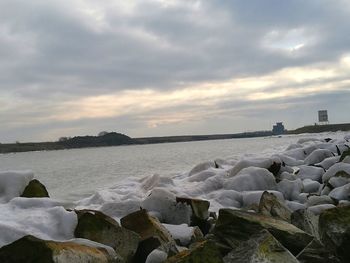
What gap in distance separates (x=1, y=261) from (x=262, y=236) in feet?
7.94

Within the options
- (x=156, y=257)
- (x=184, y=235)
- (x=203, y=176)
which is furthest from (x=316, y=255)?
(x=203, y=176)

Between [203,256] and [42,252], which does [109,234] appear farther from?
[203,256]

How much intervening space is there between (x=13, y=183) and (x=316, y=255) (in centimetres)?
473

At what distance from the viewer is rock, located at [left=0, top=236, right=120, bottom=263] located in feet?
12.7

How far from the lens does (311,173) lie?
11.5 m

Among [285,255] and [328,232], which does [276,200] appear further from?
[285,255]

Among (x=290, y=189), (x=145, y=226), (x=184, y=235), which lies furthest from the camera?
(x=290, y=189)

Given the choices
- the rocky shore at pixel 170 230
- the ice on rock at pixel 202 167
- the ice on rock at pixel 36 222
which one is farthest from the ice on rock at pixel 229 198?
the ice on rock at pixel 202 167

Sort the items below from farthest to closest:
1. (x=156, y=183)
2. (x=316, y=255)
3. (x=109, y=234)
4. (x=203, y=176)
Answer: (x=203, y=176) → (x=156, y=183) → (x=109, y=234) → (x=316, y=255)

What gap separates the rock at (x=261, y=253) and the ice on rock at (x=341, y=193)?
177 inches

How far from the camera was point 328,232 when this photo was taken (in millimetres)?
4824

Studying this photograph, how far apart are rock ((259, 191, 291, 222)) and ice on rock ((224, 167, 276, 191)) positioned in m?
3.04

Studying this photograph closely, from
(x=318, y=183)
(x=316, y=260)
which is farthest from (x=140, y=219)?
(x=318, y=183)

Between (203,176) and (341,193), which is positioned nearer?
(341,193)
